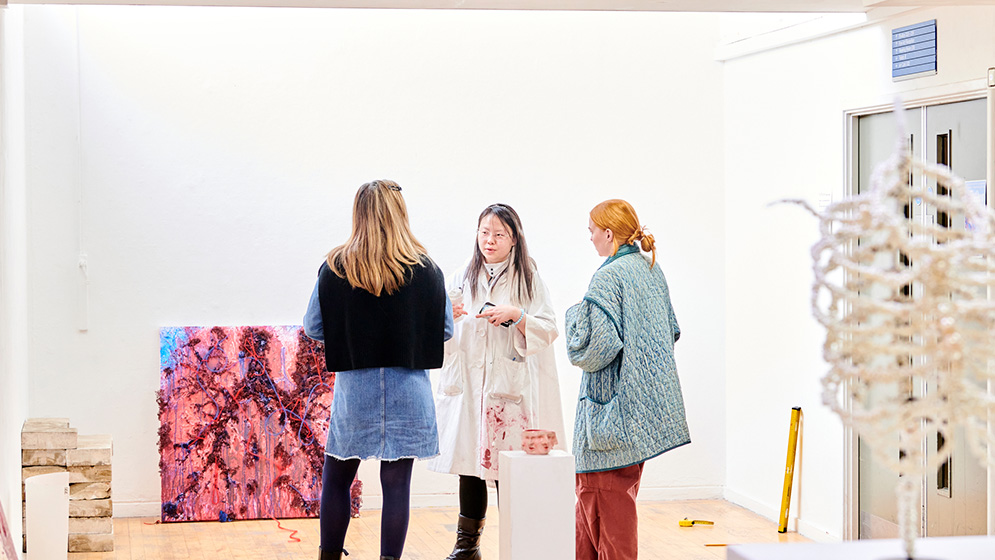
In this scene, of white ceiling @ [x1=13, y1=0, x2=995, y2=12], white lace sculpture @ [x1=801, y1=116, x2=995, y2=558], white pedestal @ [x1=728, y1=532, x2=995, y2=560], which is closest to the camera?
white lace sculpture @ [x1=801, y1=116, x2=995, y2=558]

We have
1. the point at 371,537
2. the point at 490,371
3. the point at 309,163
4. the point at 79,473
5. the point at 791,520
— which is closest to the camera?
the point at 490,371

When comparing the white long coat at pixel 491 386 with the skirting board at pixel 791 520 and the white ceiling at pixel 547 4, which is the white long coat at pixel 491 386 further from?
the skirting board at pixel 791 520

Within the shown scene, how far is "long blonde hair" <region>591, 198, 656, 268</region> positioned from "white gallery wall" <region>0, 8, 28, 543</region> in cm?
240

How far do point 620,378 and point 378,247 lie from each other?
1.08 metres

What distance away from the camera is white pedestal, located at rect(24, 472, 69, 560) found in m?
5.02

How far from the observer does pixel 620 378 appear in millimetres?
4121

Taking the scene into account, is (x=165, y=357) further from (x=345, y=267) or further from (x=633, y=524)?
→ (x=633, y=524)

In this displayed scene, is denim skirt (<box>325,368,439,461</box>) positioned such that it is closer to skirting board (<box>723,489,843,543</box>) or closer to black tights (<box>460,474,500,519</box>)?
black tights (<box>460,474,500,519</box>)

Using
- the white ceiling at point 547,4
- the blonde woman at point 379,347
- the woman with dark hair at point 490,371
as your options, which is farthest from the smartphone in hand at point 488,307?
the white ceiling at point 547,4

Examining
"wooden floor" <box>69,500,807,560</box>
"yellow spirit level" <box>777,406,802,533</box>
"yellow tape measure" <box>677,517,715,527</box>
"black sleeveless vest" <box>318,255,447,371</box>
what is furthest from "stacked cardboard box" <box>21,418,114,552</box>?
"yellow spirit level" <box>777,406,802,533</box>

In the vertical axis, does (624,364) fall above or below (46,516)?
above

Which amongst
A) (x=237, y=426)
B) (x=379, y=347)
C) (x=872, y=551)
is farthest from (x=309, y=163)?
(x=872, y=551)

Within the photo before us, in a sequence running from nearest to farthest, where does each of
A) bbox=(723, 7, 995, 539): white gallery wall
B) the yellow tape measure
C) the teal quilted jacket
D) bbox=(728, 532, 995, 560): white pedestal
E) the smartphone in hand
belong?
bbox=(728, 532, 995, 560): white pedestal
the teal quilted jacket
the smartphone in hand
bbox=(723, 7, 995, 539): white gallery wall
the yellow tape measure

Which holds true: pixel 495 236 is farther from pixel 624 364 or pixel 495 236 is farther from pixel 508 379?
pixel 624 364
